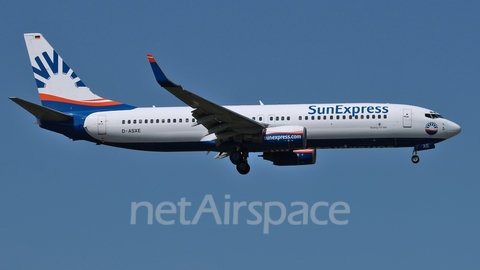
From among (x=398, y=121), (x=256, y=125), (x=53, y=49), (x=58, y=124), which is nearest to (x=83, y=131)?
(x=58, y=124)

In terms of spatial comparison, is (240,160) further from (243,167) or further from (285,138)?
(285,138)

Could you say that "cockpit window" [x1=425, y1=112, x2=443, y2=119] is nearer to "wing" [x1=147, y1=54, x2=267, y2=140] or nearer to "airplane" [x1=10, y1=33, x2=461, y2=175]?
"airplane" [x1=10, y1=33, x2=461, y2=175]

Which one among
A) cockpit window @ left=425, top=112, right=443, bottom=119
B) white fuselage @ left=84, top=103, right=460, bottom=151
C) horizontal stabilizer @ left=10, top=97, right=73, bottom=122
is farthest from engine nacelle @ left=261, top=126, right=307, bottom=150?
horizontal stabilizer @ left=10, top=97, right=73, bottom=122

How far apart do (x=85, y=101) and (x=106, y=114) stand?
2.38 m

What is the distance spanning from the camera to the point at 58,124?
197 feet

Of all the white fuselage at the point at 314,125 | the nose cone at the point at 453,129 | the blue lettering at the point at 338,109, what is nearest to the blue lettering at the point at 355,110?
the white fuselage at the point at 314,125

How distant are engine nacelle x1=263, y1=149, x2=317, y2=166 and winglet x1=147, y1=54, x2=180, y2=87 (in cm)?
1252

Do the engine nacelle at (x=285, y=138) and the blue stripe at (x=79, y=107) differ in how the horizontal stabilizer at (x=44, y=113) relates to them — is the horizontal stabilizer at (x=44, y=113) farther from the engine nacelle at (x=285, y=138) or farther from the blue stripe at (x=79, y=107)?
the engine nacelle at (x=285, y=138)

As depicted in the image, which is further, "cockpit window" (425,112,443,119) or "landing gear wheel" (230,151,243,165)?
"landing gear wheel" (230,151,243,165)

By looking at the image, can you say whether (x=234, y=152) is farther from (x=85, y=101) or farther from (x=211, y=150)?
(x=85, y=101)

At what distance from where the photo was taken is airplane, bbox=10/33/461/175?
57031mm

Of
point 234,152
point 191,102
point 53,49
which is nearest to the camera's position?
point 191,102

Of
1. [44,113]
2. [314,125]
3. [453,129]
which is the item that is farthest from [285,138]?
[44,113]

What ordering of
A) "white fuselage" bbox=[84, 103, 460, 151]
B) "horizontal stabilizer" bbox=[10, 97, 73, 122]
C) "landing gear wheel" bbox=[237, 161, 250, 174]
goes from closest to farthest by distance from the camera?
"white fuselage" bbox=[84, 103, 460, 151], "horizontal stabilizer" bbox=[10, 97, 73, 122], "landing gear wheel" bbox=[237, 161, 250, 174]
